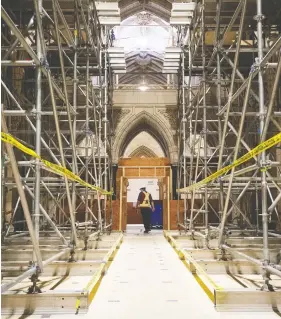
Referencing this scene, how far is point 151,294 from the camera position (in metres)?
4.07

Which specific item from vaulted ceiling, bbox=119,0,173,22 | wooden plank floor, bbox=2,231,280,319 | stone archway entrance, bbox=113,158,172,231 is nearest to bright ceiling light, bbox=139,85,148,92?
vaulted ceiling, bbox=119,0,173,22

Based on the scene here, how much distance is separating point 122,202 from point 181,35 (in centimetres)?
501

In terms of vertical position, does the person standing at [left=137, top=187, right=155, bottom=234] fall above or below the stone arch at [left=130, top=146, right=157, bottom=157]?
below

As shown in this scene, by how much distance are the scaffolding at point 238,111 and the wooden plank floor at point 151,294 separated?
611mm

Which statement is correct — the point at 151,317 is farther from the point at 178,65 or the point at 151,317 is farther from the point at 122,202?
the point at 178,65

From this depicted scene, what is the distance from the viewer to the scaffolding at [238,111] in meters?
4.30

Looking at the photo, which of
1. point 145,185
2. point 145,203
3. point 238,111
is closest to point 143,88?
point 145,203

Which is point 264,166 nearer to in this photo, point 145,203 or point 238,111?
point 238,111

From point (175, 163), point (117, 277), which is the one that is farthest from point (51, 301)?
point (175, 163)

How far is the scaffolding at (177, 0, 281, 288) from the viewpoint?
4297 mm

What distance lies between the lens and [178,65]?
12.7 m

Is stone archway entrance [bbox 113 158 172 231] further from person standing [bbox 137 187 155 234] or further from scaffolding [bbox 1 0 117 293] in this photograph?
person standing [bbox 137 187 155 234]

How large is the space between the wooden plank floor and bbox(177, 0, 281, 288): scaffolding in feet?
2.00

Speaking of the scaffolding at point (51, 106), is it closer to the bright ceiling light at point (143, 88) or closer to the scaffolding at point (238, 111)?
the scaffolding at point (238, 111)
